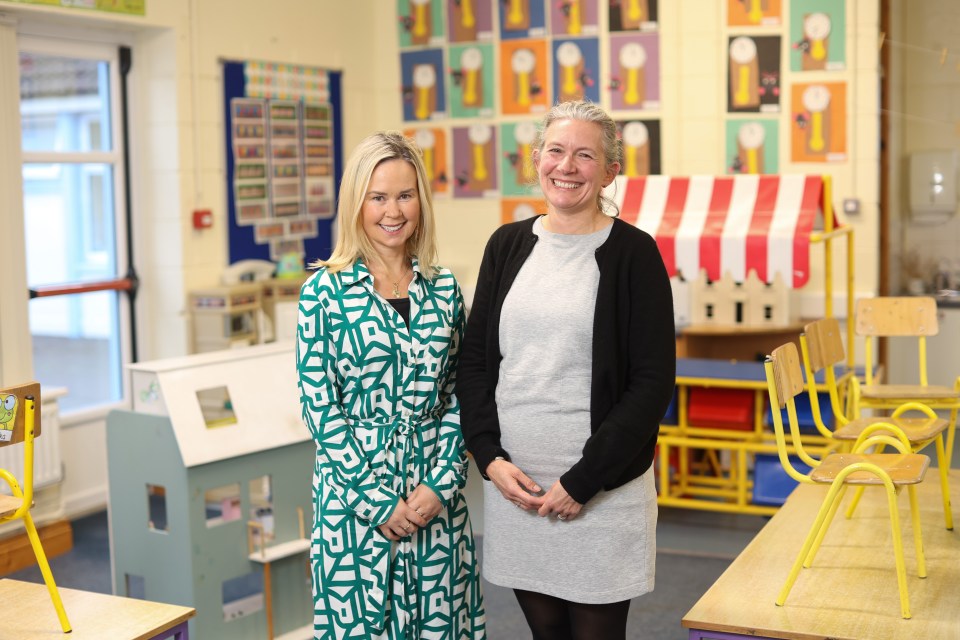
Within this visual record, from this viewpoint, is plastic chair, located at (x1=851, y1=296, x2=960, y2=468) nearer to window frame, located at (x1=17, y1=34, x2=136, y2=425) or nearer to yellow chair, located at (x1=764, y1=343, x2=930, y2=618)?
yellow chair, located at (x1=764, y1=343, x2=930, y2=618)

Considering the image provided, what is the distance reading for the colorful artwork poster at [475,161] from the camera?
23.0 feet

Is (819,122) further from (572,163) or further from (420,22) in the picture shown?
(572,163)

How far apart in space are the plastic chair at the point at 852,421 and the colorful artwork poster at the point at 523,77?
3.44m

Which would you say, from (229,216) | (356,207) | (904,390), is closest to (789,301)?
(904,390)

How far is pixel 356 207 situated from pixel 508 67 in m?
4.72

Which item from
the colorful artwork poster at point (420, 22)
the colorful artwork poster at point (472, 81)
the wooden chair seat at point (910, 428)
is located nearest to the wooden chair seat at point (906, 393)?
the wooden chair seat at point (910, 428)

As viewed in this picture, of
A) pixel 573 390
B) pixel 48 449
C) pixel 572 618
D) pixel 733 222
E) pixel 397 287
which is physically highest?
pixel 733 222

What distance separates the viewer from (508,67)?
6.89 metres

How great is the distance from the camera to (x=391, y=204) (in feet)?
7.78

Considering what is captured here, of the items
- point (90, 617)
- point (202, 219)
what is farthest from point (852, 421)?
point (202, 219)

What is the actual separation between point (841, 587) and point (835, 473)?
33cm

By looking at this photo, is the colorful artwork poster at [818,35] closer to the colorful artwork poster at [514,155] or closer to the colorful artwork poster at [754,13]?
the colorful artwork poster at [754,13]

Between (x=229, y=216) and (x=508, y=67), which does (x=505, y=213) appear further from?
(x=229, y=216)

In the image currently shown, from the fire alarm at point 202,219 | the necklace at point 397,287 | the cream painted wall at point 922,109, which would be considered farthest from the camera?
the fire alarm at point 202,219
